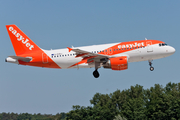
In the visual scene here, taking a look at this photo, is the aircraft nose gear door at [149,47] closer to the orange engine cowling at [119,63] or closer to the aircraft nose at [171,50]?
the aircraft nose at [171,50]

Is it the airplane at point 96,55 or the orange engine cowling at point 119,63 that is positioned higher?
the airplane at point 96,55

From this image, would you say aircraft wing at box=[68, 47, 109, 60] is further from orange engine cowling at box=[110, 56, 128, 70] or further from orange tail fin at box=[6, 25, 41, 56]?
orange tail fin at box=[6, 25, 41, 56]

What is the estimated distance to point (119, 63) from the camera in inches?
1827

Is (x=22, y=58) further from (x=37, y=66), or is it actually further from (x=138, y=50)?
(x=138, y=50)

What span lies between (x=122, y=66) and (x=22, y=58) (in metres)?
16.2

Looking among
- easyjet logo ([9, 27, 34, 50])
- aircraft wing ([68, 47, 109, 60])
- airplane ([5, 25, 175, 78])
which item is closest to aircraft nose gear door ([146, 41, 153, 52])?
airplane ([5, 25, 175, 78])

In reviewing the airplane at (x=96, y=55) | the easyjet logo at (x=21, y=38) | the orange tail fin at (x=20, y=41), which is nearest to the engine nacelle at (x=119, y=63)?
the airplane at (x=96, y=55)

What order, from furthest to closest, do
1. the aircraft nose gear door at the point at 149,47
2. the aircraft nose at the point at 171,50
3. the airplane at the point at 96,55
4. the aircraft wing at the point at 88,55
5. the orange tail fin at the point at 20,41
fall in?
the orange tail fin at the point at 20,41
the aircraft nose at the point at 171,50
the aircraft nose gear door at the point at 149,47
the airplane at the point at 96,55
the aircraft wing at the point at 88,55

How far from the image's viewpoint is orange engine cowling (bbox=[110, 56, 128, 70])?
152 feet

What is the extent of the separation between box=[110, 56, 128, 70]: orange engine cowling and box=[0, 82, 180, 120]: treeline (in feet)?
185

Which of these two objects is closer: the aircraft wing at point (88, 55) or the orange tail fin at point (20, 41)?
the aircraft wing at point (88, 55)

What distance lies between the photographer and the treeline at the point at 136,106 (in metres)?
105

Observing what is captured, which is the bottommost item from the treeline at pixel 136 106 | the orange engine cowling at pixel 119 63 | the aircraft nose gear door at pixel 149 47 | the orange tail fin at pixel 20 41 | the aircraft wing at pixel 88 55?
the treeline at pixel 136 106

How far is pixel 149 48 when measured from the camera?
47.8m
